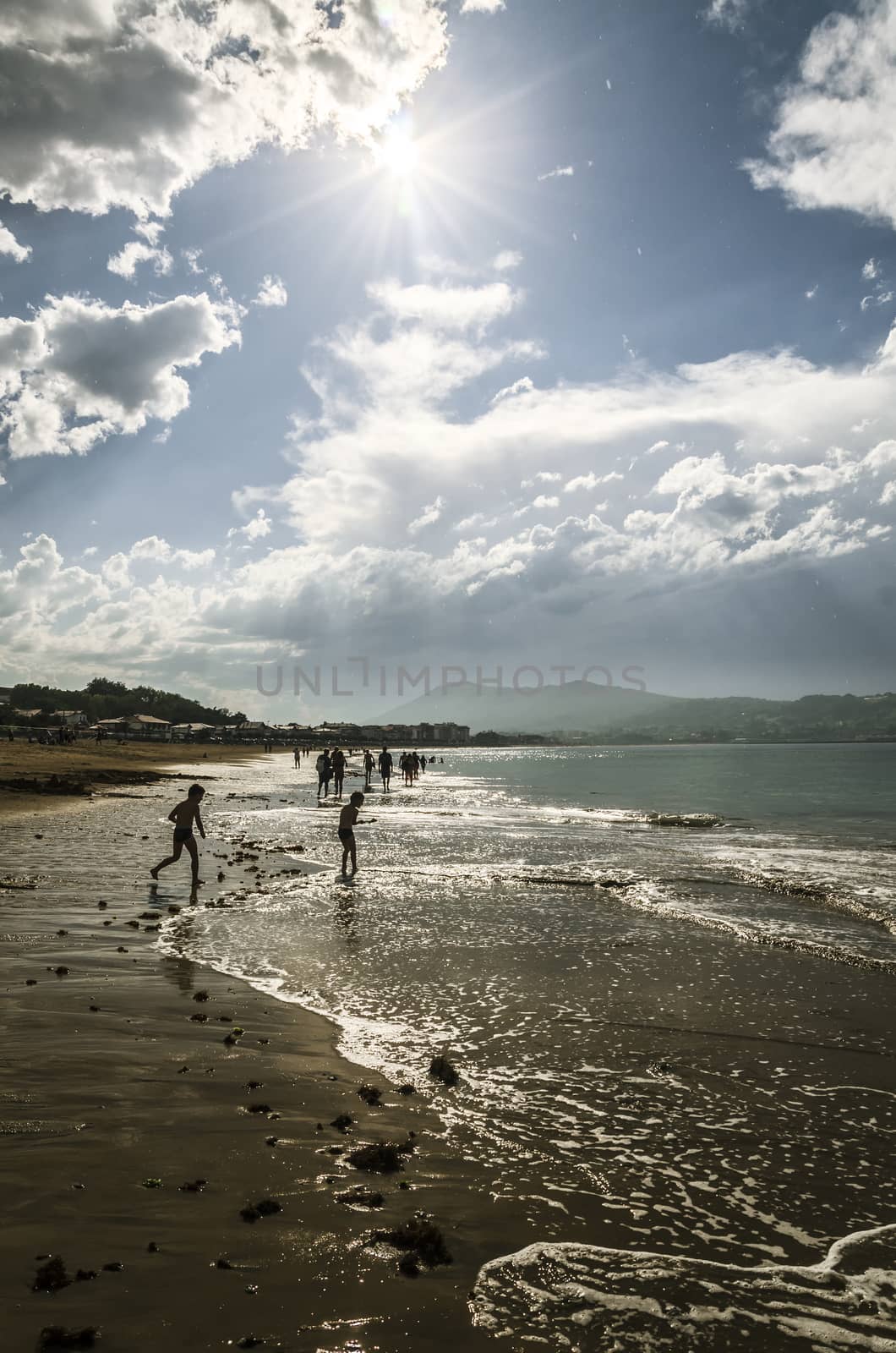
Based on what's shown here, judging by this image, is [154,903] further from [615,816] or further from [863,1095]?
[615,816]

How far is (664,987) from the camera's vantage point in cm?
1095

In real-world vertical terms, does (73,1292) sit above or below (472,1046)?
above

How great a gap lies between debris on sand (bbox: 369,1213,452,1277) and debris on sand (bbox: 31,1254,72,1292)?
1800mm

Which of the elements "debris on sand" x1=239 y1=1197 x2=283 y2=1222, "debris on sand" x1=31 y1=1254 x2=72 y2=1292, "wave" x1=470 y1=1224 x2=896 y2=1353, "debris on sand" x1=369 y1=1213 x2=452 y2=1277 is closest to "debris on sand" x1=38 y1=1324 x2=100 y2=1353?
"debris on sand" x1=31 y1=1254 x2=72 y2=1292

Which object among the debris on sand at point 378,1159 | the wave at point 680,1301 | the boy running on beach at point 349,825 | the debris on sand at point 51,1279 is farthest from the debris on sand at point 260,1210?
the boy running on beach at point 349,825

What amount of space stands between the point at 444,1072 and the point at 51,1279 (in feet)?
13.5

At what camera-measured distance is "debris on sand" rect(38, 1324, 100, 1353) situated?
12.3 ft

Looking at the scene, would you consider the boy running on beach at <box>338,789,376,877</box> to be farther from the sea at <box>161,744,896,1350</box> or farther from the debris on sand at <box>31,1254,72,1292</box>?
the debris on sand at <box>31,1254,72,1292</box>

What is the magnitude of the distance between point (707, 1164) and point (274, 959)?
741cm

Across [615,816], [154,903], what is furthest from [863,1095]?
[615,816]

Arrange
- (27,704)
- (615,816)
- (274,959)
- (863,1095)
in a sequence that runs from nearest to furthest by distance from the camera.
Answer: (863,1095) < (274,959) < (615,816) < (27,704)

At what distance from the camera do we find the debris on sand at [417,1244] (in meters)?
4.71

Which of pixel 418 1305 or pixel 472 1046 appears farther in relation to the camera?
pixel 472 1046

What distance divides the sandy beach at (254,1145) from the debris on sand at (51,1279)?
2cm
